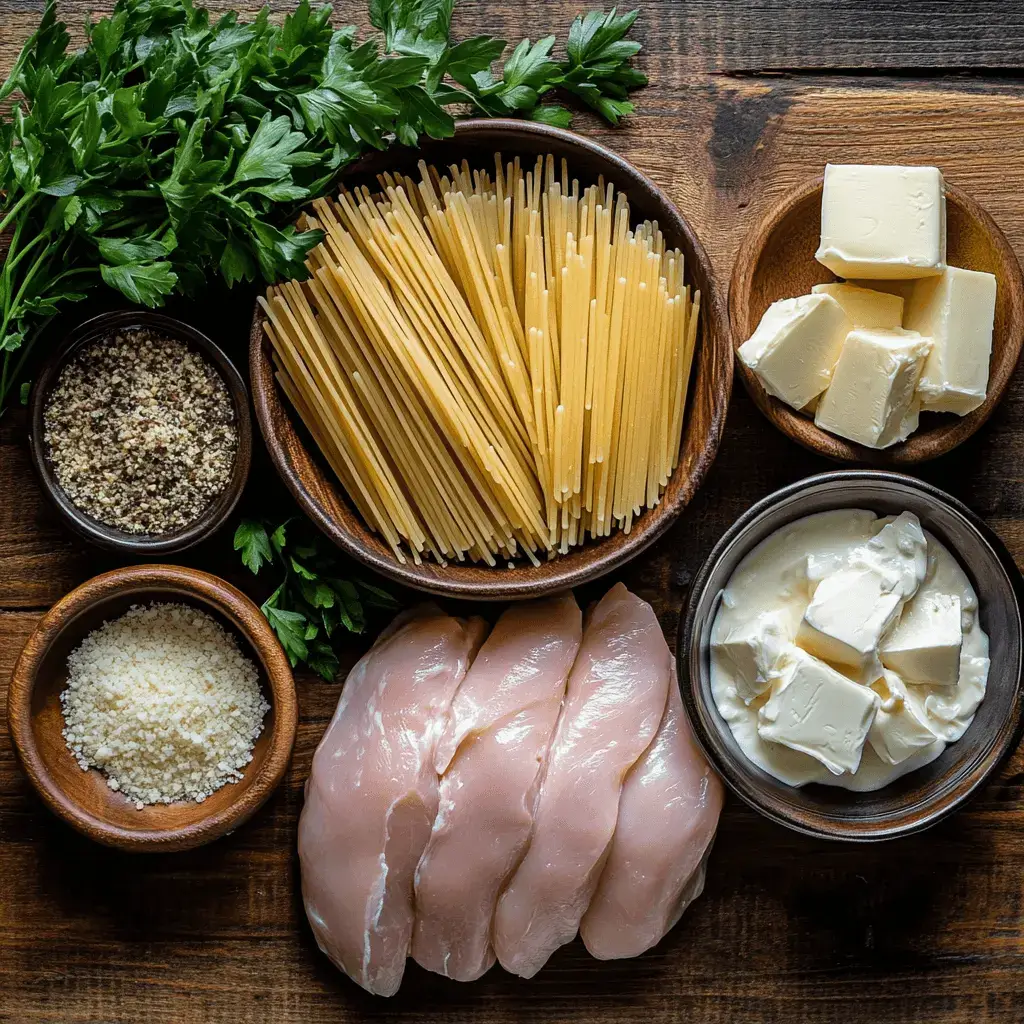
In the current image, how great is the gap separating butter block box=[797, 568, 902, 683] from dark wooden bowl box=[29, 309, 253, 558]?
3.05ft

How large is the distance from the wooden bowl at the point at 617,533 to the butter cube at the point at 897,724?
421 millimetres

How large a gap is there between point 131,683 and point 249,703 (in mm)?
193

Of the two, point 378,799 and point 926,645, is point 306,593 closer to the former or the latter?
point 378,799

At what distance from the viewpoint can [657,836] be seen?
1674mm

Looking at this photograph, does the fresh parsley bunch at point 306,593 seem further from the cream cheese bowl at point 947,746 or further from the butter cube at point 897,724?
the butter cube at point 897,724

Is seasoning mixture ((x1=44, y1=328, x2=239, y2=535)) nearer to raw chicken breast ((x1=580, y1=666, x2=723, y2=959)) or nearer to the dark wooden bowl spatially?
the dark wooden bowl

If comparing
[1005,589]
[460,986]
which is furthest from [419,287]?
[460,986]

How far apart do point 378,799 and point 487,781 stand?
0.60ft

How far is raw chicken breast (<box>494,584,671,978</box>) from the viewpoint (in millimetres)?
1654

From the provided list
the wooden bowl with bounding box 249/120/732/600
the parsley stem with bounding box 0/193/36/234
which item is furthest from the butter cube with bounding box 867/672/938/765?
the parsley stem with bounding box 0/193/36/234

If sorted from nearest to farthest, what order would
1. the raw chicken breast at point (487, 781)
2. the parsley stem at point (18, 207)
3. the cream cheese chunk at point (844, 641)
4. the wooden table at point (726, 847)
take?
the parsley stem at point (18, 207) → the cream cheese chunk at point (844, 641) → the raw chicken breast at point (487, 781) → the wooden table at point (726, 847)

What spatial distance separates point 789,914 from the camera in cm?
183

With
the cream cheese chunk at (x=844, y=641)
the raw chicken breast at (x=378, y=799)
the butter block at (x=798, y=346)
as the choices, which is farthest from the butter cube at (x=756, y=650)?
the raw chicken breast at (x=378, y=799)

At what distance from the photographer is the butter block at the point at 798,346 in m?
1.58
